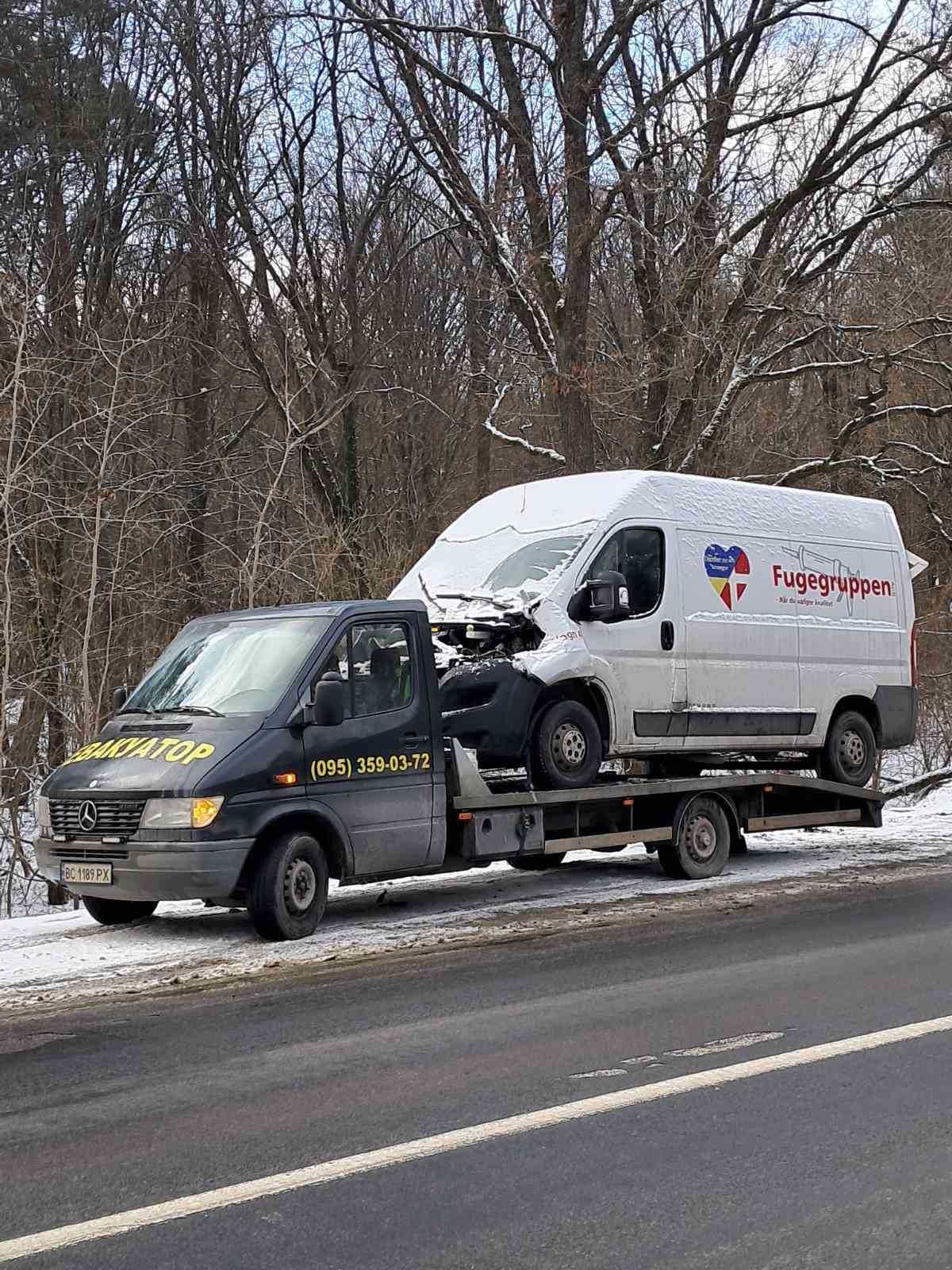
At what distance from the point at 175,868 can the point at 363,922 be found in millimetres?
1699

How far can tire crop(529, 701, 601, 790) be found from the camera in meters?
11.0

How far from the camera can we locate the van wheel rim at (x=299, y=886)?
9.16 metres

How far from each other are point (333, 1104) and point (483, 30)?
17.6 meters

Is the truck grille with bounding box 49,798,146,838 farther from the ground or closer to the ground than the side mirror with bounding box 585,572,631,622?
closer to the ground

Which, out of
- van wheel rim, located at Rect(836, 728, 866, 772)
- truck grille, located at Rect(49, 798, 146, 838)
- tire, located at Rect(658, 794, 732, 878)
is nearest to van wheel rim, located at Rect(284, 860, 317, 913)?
truck grille, located at Rect(49, 798, 146, 838)

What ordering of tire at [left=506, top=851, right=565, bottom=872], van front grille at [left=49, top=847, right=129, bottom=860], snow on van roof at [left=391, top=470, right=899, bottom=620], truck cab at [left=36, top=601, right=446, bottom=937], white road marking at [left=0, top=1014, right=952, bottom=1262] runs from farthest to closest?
tire at [left=506, top=851, right=565, bottom=872], snow on van roof at [left=391, top=470, right=899, bottom=620], van front grille at [left=49, top=847, right=129, bottom=860], truck cab at [left=36, top=601, right=446, bottom=937], white road marking at [left=0, top=1014, right=952, bottom=1262]

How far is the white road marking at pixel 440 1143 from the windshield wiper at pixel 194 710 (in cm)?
459

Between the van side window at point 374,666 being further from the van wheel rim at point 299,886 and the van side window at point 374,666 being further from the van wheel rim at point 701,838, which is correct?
the van wheel rim at point 701,838

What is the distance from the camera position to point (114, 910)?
9.84 meters

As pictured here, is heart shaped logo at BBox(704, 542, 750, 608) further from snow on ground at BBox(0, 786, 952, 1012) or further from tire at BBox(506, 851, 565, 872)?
tire at BBox(506, 851, 565, 872)

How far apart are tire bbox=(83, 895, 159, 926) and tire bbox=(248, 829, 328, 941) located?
1129mm

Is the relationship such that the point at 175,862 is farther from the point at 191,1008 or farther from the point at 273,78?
the point at 273,78

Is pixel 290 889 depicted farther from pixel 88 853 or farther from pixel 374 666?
pixel 374 666

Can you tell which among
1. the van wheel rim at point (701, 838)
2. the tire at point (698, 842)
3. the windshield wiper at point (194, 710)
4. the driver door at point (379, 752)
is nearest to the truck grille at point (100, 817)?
the windshield wiper at point (194, 710)
